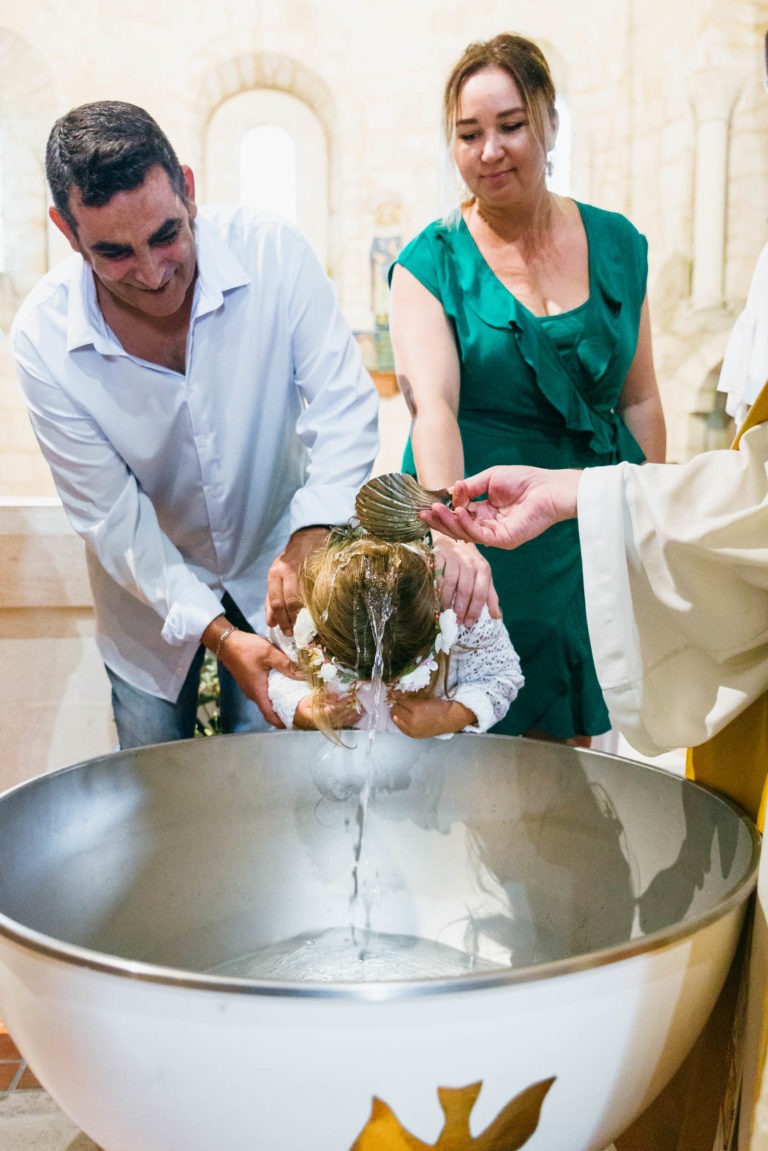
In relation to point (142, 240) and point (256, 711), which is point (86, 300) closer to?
point (142, 240)

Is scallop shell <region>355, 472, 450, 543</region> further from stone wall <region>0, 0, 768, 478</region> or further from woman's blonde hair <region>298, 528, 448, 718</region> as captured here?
stone wall <region>0, 0, 768, 478</region>

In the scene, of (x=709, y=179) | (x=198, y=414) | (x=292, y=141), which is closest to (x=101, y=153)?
(x=198, y=414)

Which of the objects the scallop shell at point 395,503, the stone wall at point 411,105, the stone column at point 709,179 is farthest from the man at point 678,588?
the stone column at point 709,179

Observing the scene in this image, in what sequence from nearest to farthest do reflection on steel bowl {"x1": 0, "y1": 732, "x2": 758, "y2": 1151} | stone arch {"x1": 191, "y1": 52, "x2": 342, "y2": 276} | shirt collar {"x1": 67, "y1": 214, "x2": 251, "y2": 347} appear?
reflection on steel bowl {"x1": 0, "y1": 732, "x2": 758, "y2": 1151} → shirt collar {"x1": 67, "y1": 214, "x2": 251, "y2": 347} → stone arch {"x1": 191, "y1": 52, "x2": 342, "y2": 276}

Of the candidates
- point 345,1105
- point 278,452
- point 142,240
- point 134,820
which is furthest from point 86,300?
point 345,1105

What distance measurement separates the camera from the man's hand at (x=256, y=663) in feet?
5.75

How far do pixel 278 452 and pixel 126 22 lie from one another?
21.8 feet

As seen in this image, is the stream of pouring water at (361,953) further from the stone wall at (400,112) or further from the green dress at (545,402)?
the stone wall at (400,112)

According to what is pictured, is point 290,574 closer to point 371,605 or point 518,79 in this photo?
point 371,605

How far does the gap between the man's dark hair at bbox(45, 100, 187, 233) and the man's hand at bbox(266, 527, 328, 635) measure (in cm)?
57

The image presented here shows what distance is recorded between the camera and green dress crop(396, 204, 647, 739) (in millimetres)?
1856

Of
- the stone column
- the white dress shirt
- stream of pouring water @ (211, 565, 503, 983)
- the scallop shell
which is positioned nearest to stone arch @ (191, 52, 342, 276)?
the stone column

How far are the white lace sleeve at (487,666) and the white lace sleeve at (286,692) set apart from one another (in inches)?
9.4

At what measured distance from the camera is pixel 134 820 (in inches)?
53.2
